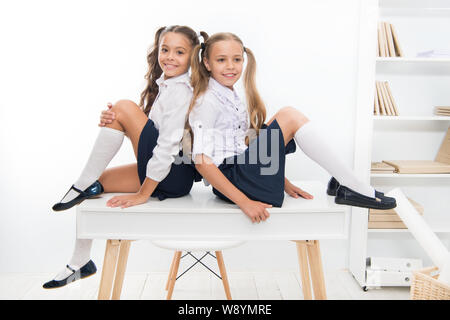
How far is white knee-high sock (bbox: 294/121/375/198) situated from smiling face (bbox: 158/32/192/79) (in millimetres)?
506

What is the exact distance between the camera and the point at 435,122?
2625 mm

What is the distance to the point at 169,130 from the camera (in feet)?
5.19

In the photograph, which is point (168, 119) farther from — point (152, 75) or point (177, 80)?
point (152, 75)

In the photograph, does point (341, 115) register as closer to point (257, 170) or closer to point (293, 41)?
point (293, 41)

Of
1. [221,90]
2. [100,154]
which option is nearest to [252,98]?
[221,90]

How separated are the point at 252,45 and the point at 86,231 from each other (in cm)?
146

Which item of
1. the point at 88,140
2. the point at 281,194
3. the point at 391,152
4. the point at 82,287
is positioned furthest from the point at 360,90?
the point at 82,287

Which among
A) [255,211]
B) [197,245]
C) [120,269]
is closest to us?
[255,211]

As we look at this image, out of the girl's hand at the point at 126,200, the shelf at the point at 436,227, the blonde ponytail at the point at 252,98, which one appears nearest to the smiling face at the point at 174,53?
the blonde ponytail at the point at 252,98

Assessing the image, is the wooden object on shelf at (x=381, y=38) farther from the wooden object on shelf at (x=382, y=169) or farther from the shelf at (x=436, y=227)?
the shelf at (x=436, y=227)

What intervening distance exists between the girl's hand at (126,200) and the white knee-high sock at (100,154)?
0.12 m

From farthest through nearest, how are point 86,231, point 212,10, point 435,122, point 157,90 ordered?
point 435,122 → point 212,10 → point 157,90 → point 86,231

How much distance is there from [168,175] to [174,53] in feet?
1.50

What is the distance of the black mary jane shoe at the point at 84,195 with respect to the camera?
157cm
